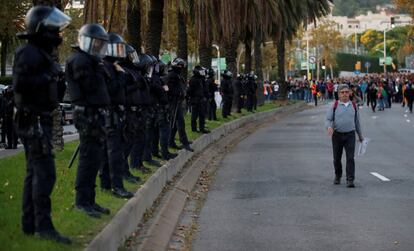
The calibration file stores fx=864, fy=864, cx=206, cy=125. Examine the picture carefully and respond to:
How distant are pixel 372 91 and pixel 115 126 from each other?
41.6 metres

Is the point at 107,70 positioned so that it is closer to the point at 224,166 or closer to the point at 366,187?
the point at 366,187

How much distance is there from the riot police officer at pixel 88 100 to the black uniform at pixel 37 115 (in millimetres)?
1220

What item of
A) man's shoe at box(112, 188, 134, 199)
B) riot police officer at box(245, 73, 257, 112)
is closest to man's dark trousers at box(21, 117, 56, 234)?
man's shoe at box(112, 188, 134, 199)

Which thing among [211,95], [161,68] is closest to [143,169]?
[161,68]

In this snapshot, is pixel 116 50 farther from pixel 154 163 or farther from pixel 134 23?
pixel 134 23

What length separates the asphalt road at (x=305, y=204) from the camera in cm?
1002

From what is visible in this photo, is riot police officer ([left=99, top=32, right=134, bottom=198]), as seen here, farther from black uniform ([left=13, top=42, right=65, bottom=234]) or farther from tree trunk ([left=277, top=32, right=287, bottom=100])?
tree trunk ([left=277, top=32, right=287, bottom=100])

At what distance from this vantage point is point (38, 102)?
7.46 meters

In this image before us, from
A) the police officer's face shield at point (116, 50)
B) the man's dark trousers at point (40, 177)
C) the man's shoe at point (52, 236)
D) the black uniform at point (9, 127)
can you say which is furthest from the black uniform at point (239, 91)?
the man's shoe at point (52, 236)

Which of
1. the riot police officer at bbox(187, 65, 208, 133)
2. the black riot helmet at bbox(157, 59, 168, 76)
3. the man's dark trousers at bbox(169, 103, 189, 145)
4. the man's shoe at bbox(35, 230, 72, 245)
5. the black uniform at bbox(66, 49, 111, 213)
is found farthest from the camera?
the riot police officer at bbox(187, 65, 208, 133)

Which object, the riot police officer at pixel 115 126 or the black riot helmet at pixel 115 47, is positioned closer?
the riot police officer at pixel 115 126

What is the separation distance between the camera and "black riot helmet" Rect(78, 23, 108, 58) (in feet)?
28.9

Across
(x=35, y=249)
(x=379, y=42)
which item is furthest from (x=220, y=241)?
(x=379, y=42)

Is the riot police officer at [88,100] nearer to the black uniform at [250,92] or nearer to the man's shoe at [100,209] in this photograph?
the man's shoe at [100,209]
